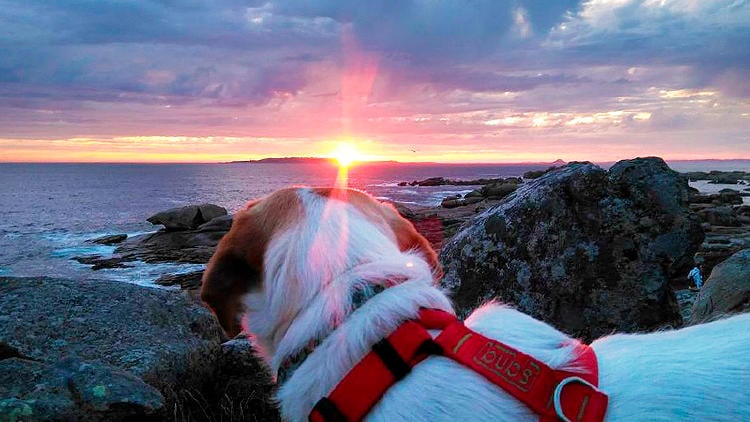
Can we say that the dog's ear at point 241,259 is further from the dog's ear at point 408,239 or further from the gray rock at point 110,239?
the gray rock at point 110,239

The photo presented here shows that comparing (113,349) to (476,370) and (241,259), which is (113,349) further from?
(476,370)

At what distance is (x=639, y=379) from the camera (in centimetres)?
212

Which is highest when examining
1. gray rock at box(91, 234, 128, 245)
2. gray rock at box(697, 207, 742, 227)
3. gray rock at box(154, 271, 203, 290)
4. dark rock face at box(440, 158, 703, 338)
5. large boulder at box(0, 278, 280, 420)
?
dark rock face at box(440, 158, 703, 338)

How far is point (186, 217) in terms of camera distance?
1649 inches

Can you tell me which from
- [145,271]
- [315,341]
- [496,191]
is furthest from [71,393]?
[496,191]

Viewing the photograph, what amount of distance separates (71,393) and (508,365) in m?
3.03

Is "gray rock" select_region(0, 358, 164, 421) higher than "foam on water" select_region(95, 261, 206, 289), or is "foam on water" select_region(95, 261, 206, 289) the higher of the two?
"gray rock" select_region(0, 358, 164, 421)

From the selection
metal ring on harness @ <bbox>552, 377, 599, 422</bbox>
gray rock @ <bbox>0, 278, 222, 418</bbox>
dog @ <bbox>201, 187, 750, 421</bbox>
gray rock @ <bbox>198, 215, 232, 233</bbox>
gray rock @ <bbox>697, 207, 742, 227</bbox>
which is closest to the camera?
metal ring on harness @ <bbox>552, 377, 599, 422</bbox>

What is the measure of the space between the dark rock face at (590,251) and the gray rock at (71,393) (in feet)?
11.0

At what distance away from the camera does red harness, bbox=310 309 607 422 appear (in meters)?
1.98

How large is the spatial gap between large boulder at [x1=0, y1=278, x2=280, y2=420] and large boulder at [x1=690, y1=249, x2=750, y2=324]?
15.5 feet

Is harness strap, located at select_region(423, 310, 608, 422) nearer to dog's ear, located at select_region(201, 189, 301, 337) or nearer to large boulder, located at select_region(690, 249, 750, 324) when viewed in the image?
dog's ear, located at select_region(201, 189, 301, 337)

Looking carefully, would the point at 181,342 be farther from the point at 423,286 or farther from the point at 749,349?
the point at 749,349

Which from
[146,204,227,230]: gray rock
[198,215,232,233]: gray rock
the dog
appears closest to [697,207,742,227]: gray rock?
[198,215,232,233]: gray rock
